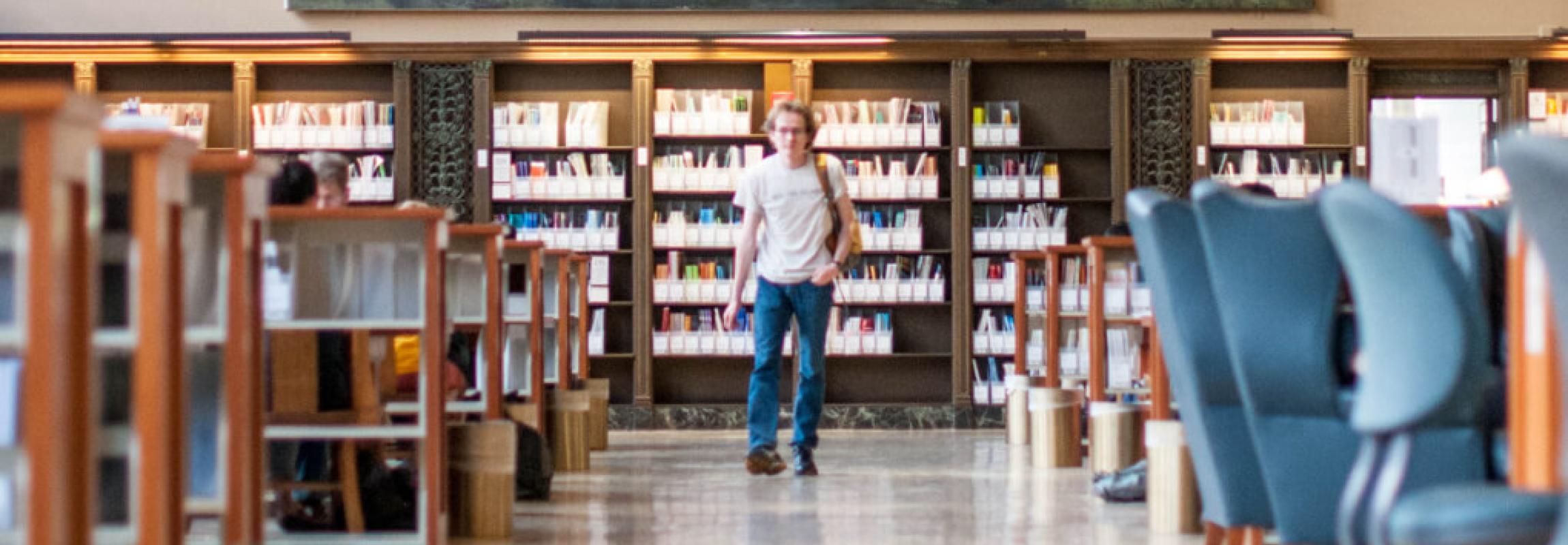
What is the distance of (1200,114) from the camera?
37.1 feet

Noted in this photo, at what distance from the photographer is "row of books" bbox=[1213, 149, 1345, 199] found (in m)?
11.4

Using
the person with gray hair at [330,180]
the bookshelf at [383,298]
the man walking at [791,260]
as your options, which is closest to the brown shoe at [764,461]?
the man walking at [791,260]

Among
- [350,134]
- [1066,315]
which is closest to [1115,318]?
[1066,315]

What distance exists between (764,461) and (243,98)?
5142 mm

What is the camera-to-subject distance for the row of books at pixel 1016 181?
11.4 m

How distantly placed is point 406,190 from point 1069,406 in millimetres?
4702

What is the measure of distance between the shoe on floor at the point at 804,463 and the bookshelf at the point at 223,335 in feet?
Answer: 12.9

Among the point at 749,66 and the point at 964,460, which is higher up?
the point at 749,66

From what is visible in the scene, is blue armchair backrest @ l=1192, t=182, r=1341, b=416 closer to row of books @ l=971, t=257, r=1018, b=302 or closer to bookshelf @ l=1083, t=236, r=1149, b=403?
bookshelf @ l=1083, t=236, r=1149, b=403

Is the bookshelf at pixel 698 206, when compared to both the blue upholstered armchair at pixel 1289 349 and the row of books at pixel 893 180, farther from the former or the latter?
the blue upholstered armchair at pixel 1289 349

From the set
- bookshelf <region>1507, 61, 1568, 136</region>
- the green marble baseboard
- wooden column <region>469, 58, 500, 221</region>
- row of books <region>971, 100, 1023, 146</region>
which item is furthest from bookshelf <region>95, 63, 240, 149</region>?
bookshelf <region>1507, 61, 1568, 136</region>

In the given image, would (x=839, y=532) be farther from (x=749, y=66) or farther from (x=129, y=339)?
(x=749, y=66)

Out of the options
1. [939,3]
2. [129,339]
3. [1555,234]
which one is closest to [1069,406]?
[939,3]

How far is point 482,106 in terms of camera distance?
1127 cm
